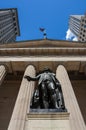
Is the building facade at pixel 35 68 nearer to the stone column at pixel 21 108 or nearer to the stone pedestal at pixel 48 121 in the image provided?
the stone column at pixel 21 108

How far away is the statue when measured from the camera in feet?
34.2

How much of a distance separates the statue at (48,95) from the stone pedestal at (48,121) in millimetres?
885

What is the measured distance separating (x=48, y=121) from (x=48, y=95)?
221cm

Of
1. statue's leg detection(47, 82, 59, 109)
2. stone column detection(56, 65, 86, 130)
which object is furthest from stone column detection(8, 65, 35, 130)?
stone column detection(56, 65, 86, 130)

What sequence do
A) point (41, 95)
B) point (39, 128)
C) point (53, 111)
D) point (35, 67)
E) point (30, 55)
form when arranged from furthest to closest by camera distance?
point (30, 55)
point (35, 67)
point (41, 95)
point (53, 111)
point (39, 128)

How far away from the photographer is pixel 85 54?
980 inches

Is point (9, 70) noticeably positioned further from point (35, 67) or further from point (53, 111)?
point (53, 111)

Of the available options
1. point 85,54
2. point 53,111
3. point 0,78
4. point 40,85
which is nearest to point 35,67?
point 0,78

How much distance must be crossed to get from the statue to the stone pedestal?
89cm

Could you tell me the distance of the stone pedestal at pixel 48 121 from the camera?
859 centimetres

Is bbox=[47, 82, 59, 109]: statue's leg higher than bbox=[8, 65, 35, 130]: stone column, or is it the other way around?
bbox=[47, 82, 59, 109]: statue's leg

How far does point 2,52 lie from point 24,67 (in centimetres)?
365

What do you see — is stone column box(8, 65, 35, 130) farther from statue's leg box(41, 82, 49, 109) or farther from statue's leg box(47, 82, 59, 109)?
statue's leg box(47, 82, 59, 109)

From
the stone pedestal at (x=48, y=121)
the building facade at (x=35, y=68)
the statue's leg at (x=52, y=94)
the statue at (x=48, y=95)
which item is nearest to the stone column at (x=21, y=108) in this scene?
the building facade at (x=35, y=68)
